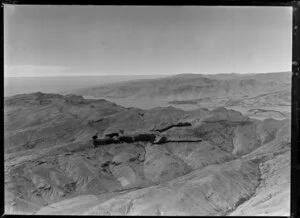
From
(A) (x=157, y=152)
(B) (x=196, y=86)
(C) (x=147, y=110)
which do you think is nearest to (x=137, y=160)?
(A) (x=157, y=152)

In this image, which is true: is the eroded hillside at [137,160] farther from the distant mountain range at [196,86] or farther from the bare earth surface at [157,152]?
Result: the distant mountain range at [196,86]

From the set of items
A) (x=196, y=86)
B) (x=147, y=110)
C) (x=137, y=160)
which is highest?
(x=196, y=86)

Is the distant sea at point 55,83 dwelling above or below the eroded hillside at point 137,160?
above

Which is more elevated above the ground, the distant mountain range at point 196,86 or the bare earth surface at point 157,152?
the distant mountain range at point 196,86

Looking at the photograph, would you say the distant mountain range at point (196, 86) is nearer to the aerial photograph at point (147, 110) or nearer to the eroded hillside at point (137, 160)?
the aerial photograph at point (147, 110)

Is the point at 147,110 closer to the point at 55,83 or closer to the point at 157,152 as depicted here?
the point at 157,152

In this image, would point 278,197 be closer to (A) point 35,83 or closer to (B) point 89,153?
(B) point 89,153

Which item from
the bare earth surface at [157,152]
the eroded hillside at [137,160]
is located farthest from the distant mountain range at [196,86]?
the eroded hillside at [137,160]

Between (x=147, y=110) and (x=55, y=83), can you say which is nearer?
(x=55, y=83)
